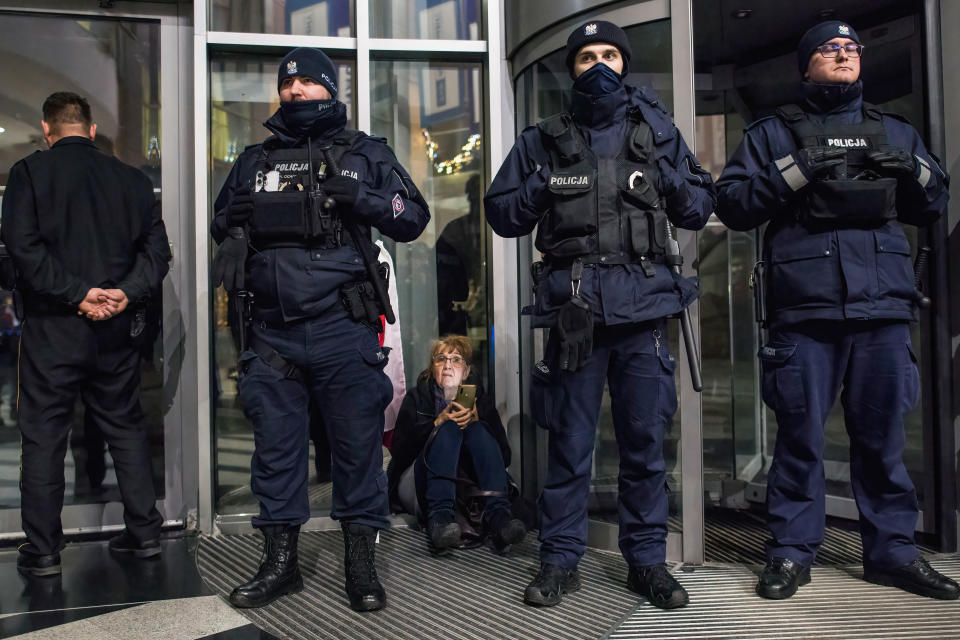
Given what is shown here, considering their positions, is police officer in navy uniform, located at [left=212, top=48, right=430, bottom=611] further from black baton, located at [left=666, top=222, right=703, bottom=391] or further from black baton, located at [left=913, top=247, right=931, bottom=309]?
black baton, located at [left=913, top=247, right=931, bottom=309]

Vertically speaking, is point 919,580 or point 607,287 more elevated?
point 607,287

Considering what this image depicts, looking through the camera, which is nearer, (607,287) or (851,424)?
(607,287)

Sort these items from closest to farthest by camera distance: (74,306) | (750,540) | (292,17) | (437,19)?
(74,306) < (750,540) < (292,17) < (437,19)

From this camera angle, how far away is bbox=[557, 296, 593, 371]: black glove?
2525 mm

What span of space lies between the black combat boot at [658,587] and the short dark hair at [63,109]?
2.85 metres

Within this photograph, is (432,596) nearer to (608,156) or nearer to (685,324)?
(685,324)

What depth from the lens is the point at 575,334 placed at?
2.53 m

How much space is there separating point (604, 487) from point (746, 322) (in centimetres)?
159

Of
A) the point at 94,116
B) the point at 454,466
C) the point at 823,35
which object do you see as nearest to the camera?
the point at 823,35

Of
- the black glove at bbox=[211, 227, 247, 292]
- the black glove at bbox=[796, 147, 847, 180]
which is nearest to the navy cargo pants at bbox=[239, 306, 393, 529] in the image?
the black glove at bbox=[211, 227, 247, 292]

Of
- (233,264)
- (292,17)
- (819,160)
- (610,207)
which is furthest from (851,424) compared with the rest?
(292,17)

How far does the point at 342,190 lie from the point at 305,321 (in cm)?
47

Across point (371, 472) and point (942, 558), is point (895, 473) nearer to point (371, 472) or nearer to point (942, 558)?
point (942, 558)

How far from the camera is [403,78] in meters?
3.91
